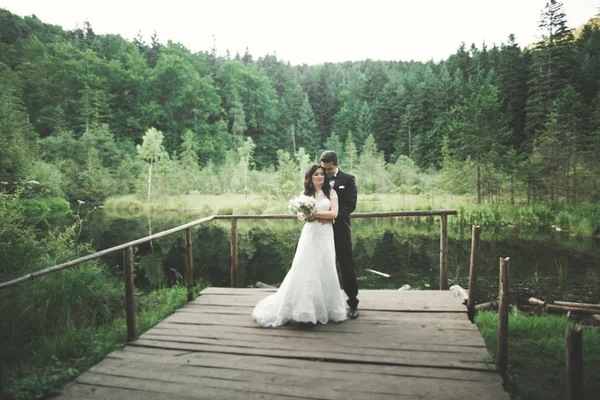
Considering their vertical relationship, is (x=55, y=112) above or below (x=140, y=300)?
above

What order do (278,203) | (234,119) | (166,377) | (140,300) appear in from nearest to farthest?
(166,377) → (140,300) → (278,203) → (234,119)

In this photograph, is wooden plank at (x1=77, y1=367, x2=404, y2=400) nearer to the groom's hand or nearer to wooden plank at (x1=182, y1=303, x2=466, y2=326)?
wooden plank at (x1=182, y1=303, x2=466, y2=326)

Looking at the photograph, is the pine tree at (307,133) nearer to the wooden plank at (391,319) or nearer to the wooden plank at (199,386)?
the wooden plank at (391,319)

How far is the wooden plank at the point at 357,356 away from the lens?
3299mm

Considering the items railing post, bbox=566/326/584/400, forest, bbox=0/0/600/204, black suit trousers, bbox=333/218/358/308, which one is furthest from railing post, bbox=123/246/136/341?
forest, bbox=0/0/600/204

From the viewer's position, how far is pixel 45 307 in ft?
17.8

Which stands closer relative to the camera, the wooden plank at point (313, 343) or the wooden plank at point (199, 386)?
the wooden plank at point (199, 386)

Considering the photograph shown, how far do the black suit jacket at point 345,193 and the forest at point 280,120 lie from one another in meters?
11.2

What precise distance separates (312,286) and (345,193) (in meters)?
1.19

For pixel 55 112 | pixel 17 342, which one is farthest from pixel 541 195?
pixel 55 112

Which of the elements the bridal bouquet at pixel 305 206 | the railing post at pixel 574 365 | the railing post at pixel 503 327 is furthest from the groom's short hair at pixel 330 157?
the railing post at pixel 574 365

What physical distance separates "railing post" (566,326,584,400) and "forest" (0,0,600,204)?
13.7 m

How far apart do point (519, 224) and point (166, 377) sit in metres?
19.8

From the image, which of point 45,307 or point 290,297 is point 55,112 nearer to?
point 45,307
